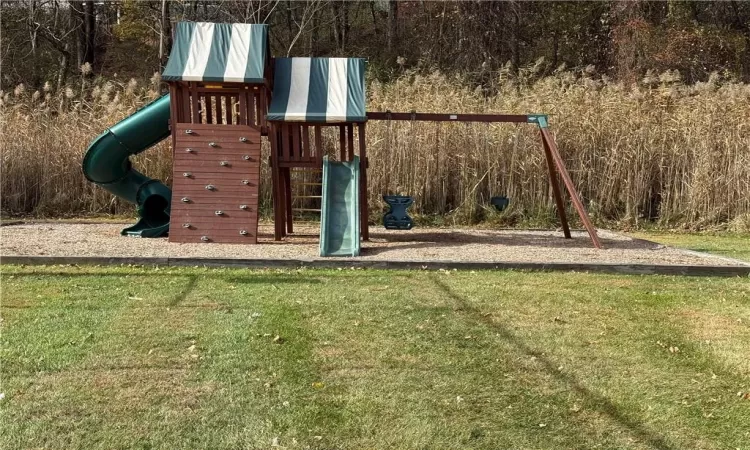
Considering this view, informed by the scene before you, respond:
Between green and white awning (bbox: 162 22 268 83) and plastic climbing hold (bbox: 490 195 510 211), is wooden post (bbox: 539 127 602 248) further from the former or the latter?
green and white awning (bbox: 162 22 268 83)

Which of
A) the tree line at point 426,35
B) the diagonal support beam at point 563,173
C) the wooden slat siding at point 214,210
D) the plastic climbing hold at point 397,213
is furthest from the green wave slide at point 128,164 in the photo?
the tree line at point 426,35

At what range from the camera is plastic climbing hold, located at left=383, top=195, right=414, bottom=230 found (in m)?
10.3

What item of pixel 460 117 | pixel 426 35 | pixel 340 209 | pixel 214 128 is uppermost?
pixel 426 35

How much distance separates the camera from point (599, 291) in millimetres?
6227

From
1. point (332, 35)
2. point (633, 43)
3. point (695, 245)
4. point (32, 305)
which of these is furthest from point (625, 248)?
point (332, 35)

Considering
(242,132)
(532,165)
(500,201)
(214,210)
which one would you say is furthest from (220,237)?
(532,165)

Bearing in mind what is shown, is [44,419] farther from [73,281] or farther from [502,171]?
[502,171]

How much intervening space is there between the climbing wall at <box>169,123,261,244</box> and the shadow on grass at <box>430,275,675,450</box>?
4.05 meters

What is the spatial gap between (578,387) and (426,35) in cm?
2453

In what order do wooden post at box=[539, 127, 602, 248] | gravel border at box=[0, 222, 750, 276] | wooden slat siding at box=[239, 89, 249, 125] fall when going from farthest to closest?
wooden slat siding at box=[239, 89, 249, 125] → wooden post at box=[539, 127, 602, 248] → gravel border at box=[0, 222, 750, 276]

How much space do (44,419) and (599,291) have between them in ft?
15.0

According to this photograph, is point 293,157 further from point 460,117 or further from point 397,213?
point 460,117

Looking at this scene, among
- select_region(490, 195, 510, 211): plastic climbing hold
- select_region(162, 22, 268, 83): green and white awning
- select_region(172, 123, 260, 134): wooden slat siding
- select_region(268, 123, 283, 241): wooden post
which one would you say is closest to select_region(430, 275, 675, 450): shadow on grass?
select_region(268, 123, 283, 241): wooden post

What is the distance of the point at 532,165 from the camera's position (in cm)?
1200
